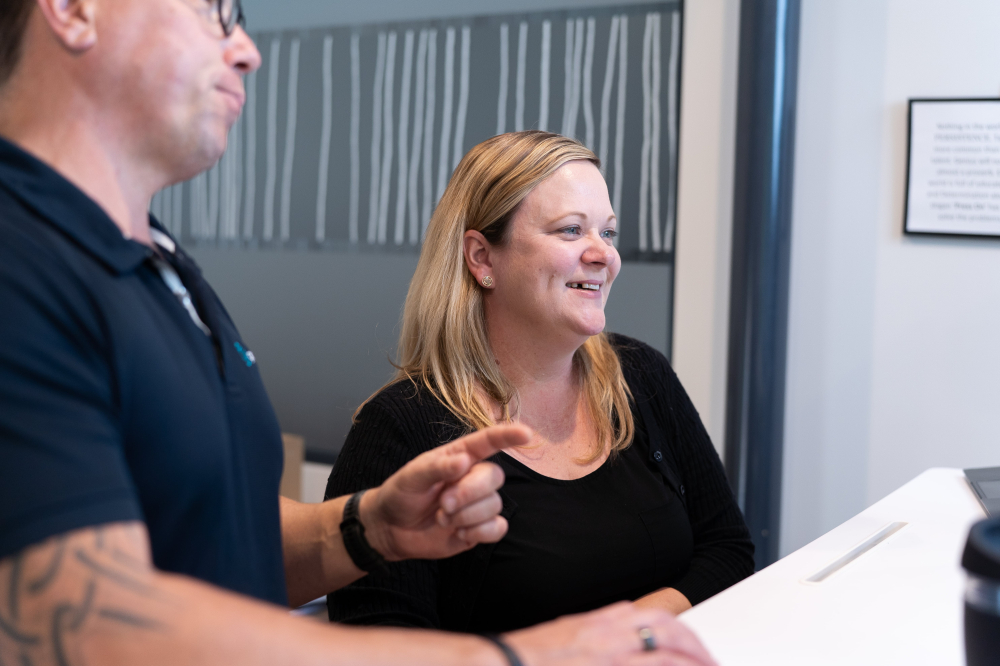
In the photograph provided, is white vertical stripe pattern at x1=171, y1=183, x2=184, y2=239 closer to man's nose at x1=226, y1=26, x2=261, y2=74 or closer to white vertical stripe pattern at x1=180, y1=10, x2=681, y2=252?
white vertical stripe pattern at x1=180, y1=10, x2=681, y2=252

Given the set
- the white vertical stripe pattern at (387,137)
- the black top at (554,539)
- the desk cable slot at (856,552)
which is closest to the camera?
the desk cable slot at (856,552)

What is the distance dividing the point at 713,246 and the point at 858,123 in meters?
0.60

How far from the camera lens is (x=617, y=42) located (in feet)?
10.1

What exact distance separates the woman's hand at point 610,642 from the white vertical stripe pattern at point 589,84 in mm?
2501

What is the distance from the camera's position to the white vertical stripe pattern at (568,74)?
3137 millimetres

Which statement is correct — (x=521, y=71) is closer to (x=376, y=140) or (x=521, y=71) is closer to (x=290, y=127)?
(x=376, y=140)

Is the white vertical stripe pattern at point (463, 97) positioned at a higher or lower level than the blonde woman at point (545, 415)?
higher

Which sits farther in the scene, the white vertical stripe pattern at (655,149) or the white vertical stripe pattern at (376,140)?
the white vertical stripe pattern at (376,140)

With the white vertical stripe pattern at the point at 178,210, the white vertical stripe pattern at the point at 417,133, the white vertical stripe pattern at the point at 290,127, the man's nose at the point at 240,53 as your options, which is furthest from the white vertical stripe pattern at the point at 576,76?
the man's nose at the point at 240,53

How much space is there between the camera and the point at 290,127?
366cm

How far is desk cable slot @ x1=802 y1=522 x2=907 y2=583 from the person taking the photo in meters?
1.31

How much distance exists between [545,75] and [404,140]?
65 cm

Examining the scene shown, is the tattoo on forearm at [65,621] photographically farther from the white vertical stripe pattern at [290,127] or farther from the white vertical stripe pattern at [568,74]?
the white vertical stripe pattern at [290,127]

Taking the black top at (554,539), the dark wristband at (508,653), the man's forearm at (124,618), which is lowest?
the black top at (554,539)
